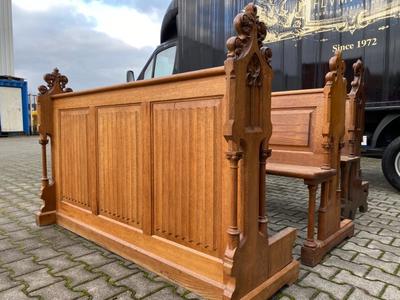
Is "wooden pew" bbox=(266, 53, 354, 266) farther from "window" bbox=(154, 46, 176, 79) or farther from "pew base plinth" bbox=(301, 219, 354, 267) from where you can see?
"window" bbox=(154, 46, 176, 79)

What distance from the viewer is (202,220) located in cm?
191

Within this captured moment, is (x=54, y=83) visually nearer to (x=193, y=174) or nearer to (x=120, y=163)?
(x=120, y=163)

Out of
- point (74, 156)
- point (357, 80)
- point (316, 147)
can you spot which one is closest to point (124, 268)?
point (74, 156)

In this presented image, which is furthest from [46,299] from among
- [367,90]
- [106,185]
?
[367,90]

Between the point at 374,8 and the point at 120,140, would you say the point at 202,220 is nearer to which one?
the point at 120,140

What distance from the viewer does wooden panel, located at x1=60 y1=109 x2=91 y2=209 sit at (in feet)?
9.44

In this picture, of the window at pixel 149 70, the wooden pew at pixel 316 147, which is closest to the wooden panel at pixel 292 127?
the wooden pew at pixel 316 147

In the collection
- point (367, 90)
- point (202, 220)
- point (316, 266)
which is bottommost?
point (316, 266)

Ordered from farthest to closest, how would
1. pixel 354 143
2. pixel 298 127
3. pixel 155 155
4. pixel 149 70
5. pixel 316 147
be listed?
1. pixel 149 70
2. pixel 354 143
3. pixel 298 127
4. pixel 316 147
5. pixel 155 155

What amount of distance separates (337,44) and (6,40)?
19.7 m

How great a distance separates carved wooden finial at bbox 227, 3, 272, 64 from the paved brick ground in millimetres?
1321

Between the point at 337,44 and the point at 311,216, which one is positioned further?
the point at 337,44

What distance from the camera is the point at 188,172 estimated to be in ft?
6.49

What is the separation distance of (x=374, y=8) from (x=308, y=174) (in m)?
3.01
